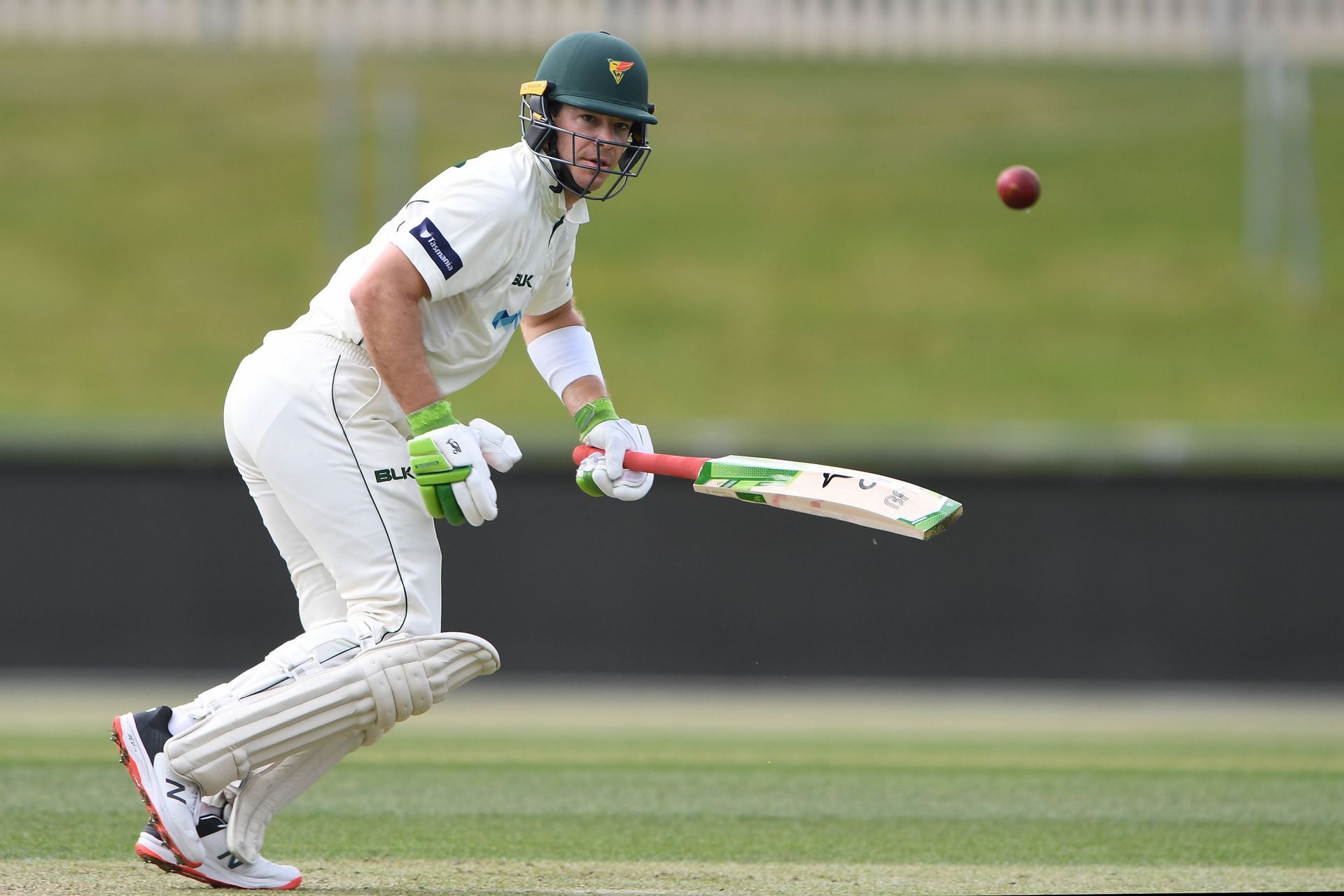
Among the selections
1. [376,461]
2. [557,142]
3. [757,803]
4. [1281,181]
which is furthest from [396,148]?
[376,461]

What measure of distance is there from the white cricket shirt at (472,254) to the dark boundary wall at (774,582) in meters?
5.86

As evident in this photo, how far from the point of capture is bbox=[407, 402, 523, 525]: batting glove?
3.64 m

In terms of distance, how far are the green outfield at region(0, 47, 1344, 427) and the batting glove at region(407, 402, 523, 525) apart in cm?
1005

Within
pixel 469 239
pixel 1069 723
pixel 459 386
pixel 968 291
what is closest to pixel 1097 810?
A: pixel 459 386

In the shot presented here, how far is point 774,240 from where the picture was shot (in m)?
17.2

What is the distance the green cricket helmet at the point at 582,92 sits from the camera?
3.98 meters

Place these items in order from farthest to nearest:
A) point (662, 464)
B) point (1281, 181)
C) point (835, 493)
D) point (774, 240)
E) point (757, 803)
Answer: point (1281, 181)
point (774, 240)
point (757, 803)
point (662, 464)
point (835, 493)

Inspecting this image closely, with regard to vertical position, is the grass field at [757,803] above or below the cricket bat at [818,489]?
below

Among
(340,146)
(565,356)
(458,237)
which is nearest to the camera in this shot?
(458,237)

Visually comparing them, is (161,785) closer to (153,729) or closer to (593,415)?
(153,729)

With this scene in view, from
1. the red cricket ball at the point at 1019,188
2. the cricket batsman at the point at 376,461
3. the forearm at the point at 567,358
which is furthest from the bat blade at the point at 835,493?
the red cricket ball at the point at 1019,188

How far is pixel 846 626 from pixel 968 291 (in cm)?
706

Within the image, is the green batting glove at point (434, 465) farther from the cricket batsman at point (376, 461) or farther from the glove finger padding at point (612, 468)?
the glove finger padding at point (612, 468)

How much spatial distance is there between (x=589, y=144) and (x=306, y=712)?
148 cm
